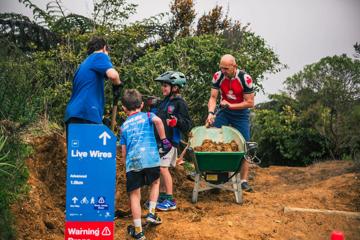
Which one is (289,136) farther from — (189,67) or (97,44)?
(97,44)

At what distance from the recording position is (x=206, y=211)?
721cm

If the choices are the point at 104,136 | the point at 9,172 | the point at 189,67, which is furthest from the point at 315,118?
the point at 104,136

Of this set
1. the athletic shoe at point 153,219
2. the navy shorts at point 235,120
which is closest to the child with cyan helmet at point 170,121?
the athletic shoe at point 153,219

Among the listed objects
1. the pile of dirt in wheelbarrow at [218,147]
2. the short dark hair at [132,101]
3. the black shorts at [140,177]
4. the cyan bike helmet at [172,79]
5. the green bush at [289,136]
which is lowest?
the green bush at [289,136]

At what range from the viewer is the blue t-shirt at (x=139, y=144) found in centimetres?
585

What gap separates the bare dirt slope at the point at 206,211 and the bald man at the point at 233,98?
864 millimetres

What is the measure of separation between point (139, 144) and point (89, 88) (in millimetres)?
773

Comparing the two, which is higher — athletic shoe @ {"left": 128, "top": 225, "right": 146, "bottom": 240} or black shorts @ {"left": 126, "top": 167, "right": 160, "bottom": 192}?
black shorts @ {"left": 126, "top": 167, "right": 160, "bottom": 192}

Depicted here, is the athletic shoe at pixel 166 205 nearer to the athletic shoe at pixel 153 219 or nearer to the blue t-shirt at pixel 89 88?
the athletic shoe at pixel 153 219

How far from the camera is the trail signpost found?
4633mm

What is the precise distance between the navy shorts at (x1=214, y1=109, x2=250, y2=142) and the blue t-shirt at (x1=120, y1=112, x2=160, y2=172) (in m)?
2.41

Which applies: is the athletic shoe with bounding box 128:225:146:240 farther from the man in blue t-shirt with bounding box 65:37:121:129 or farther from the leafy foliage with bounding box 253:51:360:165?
the leafy foliage with bounding box 253:51:360:165

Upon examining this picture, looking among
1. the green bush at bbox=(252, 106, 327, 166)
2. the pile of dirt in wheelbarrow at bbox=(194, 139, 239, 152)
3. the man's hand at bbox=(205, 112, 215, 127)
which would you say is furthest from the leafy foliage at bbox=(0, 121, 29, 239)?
the green bush at bbox=(252, 106, 327, 166)

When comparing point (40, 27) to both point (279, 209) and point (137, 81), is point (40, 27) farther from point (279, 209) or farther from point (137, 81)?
point (279, 209)
